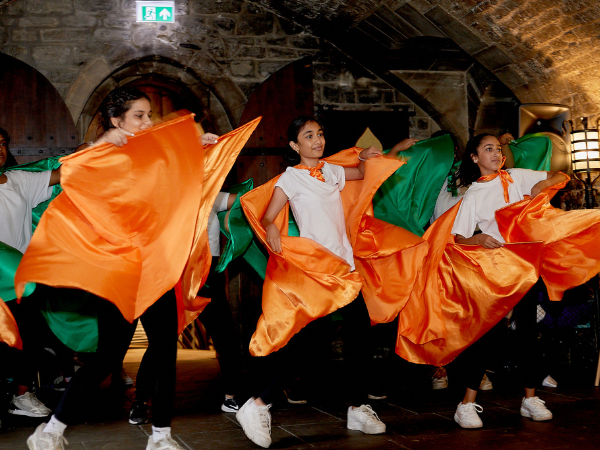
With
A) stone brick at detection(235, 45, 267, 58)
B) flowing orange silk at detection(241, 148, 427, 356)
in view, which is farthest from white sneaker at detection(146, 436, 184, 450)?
stone brick at detection(235, 45, 267, 58)

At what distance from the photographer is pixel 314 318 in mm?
2959

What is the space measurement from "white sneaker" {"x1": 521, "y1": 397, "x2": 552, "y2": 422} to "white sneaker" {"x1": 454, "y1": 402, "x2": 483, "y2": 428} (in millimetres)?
303

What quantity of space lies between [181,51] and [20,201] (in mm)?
3133

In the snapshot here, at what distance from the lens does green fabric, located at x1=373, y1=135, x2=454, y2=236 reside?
3.95 meters

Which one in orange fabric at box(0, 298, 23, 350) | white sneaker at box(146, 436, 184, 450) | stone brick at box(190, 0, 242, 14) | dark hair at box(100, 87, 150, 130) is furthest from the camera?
stone brick at box(190, 0, 242, 14)

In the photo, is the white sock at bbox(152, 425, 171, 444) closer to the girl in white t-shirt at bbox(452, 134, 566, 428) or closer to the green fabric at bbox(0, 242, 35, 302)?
the green fabric at bbox(0, 242, 35, 302)

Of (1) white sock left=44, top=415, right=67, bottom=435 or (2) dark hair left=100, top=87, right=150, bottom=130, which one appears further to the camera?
(2) dark hair left=100, top=87, right=150, bottom=130

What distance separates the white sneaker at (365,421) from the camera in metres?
2.86

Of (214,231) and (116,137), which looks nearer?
(116,137)

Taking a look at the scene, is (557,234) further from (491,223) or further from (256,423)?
(256,423)

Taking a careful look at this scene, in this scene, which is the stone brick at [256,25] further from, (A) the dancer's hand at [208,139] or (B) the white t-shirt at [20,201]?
(A) the dancer's hand at [208,139]

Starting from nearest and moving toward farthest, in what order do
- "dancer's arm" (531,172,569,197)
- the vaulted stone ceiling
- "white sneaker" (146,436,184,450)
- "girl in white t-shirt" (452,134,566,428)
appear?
"white sneaker" (146,436,184,450), "girl in white t-shirt" (452,134,566,428), "dancer's arm" (531,172,569,197), the vaulted stone ceiling

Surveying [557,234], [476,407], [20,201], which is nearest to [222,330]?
[20,201]

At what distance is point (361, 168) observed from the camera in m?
3.42
